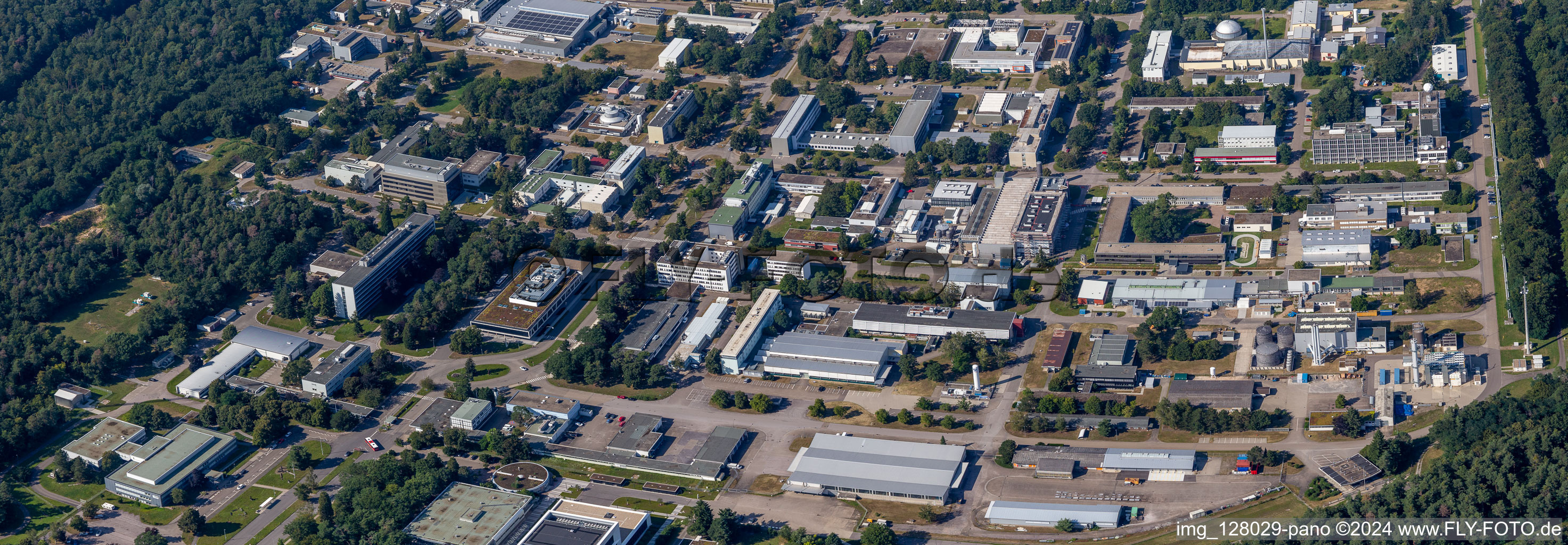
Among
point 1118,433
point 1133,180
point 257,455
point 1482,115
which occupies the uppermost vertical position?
point 1482,115

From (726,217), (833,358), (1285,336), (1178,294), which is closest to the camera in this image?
(1285,336)

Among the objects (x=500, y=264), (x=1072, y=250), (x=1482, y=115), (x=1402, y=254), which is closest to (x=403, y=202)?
(x=500, y=264)

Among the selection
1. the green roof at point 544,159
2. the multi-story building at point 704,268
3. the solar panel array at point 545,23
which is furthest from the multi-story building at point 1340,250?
the solar panel array at point 545,23

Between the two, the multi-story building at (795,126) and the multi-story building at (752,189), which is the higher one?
the multi-story building at (795,126)

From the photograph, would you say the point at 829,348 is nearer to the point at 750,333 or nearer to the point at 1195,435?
the point at 750,333

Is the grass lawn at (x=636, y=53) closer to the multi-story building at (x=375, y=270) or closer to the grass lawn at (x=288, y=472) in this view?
the multi-story building at (x=375, y=270)

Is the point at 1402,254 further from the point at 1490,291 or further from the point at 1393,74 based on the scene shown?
the point at 1393,74

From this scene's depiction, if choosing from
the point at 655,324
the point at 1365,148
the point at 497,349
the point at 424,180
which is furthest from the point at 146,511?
the point at 1365,148
